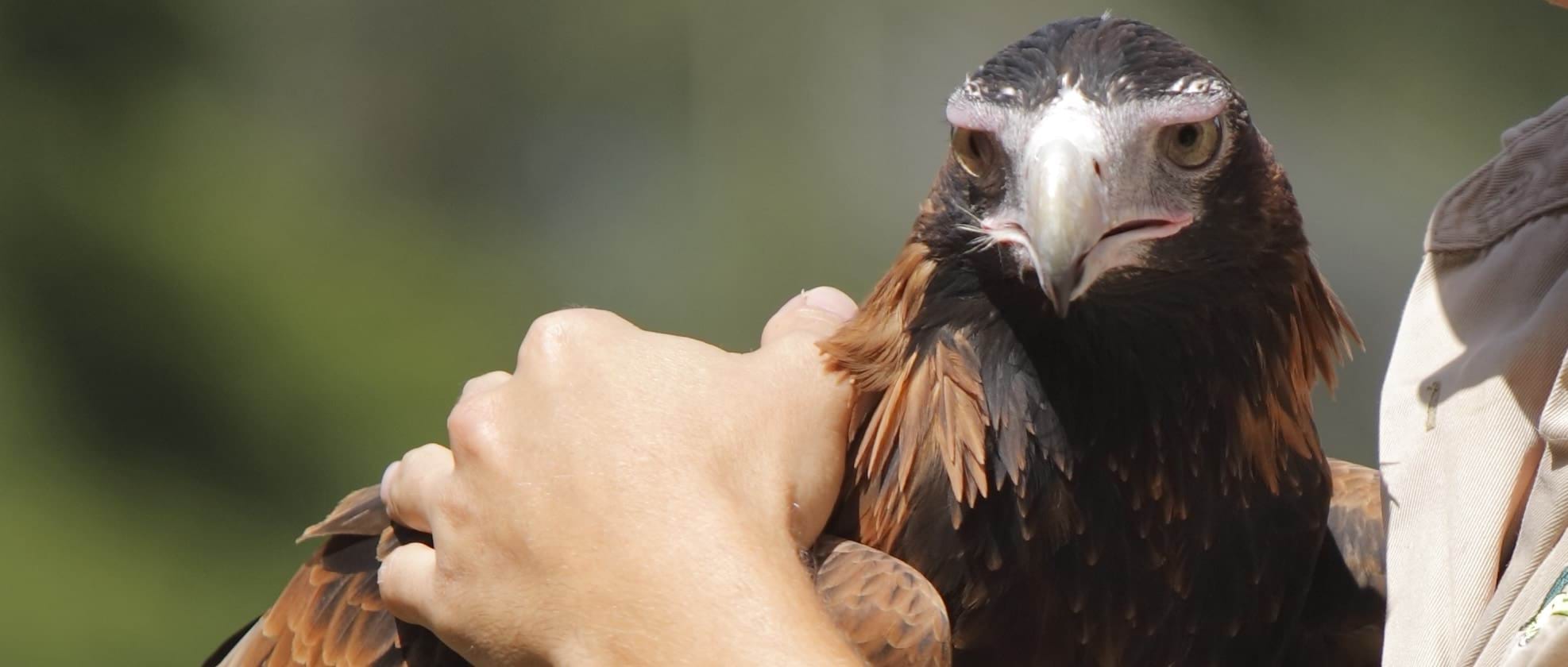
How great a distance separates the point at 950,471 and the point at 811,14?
5.11m

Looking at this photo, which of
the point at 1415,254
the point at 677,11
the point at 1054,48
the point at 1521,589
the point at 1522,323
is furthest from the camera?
the point at 677,11

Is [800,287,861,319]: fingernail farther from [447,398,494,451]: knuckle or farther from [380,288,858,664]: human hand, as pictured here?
[447,398,494,451]: knuckle

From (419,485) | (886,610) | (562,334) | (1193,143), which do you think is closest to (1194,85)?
(1193,143)

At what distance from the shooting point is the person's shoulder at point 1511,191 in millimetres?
1782

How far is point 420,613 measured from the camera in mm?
1806

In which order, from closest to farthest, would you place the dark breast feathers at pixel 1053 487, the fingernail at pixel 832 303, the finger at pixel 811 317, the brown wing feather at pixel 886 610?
the brown wing feather at pixel 886 610
the dark breast feathers at pixel 1053 487
the finger at pixel 811 317
the fingernail at pixel 832 303

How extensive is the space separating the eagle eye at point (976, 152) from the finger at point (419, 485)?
0.76 meters

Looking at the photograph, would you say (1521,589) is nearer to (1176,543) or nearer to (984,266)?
(1176,543)

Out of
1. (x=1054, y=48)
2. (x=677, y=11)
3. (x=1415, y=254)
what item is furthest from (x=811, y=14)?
(x=1054, y=48)

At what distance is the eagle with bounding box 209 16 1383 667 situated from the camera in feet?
5.92

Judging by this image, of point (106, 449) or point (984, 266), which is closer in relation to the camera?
point (984, 266)

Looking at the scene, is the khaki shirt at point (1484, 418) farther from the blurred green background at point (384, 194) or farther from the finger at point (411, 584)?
the blurred green background at point (384, 194)

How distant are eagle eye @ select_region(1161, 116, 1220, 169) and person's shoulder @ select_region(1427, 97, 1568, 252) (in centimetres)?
33

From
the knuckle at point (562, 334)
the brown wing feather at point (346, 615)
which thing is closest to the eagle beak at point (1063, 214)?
the knuckle at point (562, 334)
